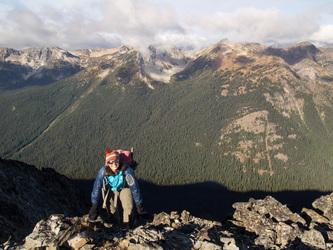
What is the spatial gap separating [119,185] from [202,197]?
6078 inches

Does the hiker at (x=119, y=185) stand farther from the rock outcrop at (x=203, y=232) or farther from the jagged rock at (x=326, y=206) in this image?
the jagged rock at (x=326, y=206)

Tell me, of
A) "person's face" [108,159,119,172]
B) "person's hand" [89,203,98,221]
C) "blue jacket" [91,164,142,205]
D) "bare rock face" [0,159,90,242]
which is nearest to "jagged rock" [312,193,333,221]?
"blue jacket" [91,164,142,205]

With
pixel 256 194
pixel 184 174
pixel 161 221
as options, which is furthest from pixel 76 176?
pixel 161 221

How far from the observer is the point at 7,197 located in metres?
31.6

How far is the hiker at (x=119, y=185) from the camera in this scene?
53.0 ft

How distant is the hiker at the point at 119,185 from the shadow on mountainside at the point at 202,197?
126433 mm

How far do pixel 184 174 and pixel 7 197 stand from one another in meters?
174

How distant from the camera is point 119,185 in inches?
685

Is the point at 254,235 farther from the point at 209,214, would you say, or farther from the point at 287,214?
the point at 209,214

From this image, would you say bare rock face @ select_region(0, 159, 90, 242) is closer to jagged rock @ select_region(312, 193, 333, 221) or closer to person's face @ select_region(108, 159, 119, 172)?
person's face @ select_region(108, 159, 119, 172)

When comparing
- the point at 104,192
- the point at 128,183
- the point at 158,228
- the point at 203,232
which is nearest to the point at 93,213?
the point at 104,192

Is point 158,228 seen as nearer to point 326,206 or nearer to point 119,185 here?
point 119,185

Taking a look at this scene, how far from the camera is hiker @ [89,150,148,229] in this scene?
16156 millimetres

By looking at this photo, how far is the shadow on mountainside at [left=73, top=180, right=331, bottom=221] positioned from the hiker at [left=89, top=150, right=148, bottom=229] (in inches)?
4978
